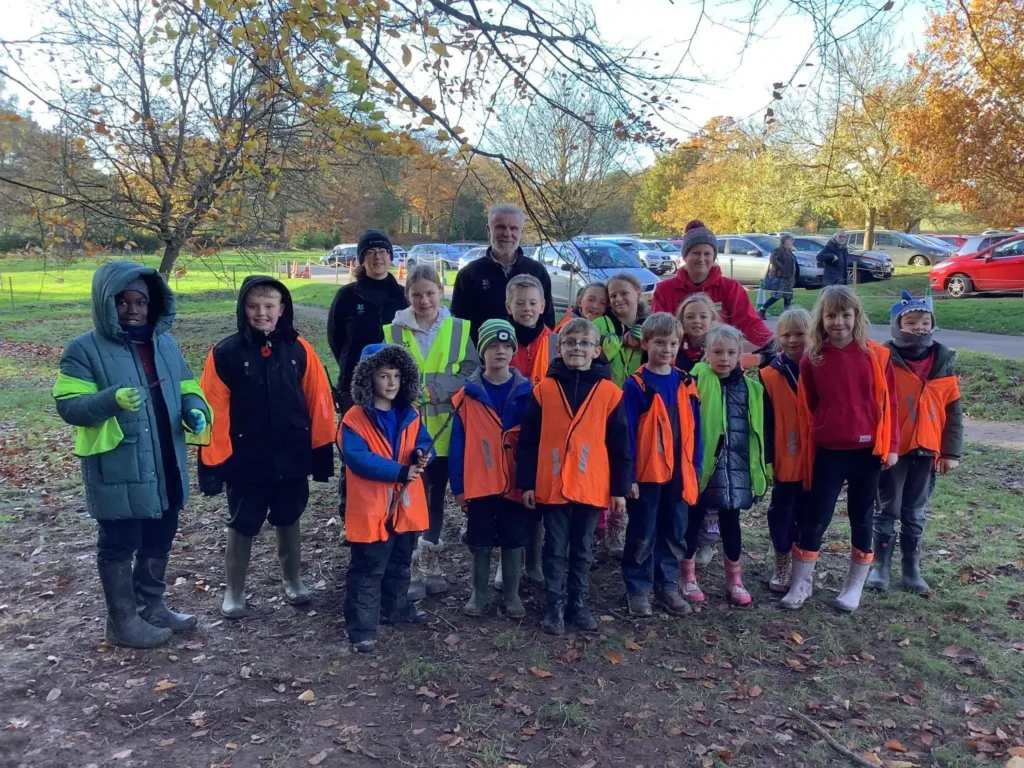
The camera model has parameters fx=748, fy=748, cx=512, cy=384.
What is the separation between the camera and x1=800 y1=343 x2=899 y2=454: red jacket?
4152 mm

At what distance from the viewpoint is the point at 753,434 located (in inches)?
172

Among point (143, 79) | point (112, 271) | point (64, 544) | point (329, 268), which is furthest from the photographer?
point (329, 268)

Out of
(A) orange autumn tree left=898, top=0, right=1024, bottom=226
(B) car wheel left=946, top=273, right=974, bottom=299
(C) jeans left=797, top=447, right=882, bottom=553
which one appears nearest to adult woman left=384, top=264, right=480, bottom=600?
(C) jeans left=797, top=447, right=882, bottom=553

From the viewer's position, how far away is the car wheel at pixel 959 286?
61.8 ft

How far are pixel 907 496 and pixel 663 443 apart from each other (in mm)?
1759

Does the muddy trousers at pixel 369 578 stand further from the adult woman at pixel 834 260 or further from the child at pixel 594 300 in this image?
the adult woman at pixel 834 260

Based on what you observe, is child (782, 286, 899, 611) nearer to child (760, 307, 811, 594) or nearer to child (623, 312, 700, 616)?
child (760, 307, 811, 594)

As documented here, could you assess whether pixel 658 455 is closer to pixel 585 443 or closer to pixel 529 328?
pixel 585 443

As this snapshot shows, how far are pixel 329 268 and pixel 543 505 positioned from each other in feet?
117

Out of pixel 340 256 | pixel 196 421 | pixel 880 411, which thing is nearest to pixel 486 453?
pixel 196 421

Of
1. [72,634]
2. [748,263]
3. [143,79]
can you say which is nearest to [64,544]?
[72,634]

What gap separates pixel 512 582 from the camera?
436 centimetres

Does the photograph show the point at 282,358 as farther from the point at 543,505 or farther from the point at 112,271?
the point at 543,505

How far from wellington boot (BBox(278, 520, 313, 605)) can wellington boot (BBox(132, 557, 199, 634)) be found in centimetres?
56
